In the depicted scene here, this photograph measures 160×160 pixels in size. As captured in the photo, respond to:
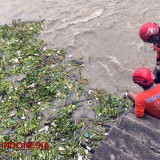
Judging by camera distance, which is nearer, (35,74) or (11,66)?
(35,74)

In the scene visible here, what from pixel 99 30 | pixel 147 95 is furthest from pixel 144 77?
pixel 99 30

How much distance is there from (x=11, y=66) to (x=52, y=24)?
2002mm

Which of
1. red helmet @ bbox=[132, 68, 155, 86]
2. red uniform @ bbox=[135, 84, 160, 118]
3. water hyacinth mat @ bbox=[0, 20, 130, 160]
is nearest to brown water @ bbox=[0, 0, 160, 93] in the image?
water hyacinth mat @ bbox=[0, 20, 130, 160]

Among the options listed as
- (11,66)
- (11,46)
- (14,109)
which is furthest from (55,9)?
(14,109)

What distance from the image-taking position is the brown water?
20.1ft

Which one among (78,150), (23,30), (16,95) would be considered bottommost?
(78,150)

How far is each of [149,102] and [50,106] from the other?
2.24 metres

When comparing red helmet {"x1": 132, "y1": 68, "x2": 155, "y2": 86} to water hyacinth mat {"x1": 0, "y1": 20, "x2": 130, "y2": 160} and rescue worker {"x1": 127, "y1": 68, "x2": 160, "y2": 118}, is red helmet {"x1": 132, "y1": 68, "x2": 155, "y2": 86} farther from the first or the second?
water hyacinth mat {"x1": 0, "y1": 20, "x2": 130, "y2": 160}

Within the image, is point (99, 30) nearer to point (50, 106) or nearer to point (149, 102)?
point (50, 106)

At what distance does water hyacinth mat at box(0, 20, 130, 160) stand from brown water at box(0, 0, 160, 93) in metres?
0.34

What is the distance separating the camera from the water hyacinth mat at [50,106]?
474cm

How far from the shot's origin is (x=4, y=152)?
4.80 m

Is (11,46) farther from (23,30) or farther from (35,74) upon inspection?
(35,74)

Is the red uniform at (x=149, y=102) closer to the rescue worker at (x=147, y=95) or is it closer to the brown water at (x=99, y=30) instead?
the rescue worker at (x=147, y=95)
